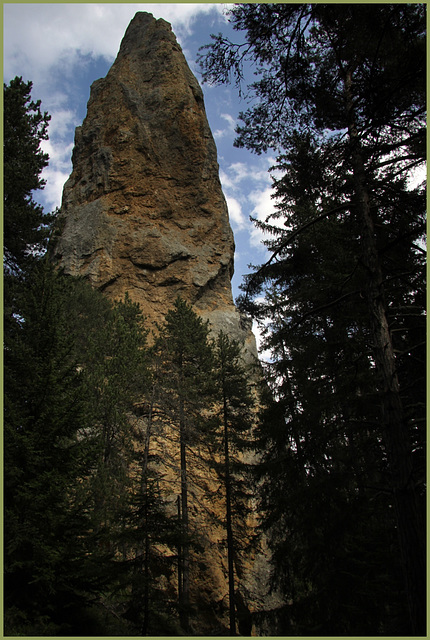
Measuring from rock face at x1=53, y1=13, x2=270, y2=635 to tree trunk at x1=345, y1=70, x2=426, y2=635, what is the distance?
20.9 metres

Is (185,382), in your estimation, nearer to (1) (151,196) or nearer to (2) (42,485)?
(2) (42,485)

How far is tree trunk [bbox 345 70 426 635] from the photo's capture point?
14.2ft

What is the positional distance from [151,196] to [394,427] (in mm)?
29803

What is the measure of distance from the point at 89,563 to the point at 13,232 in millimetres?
9407

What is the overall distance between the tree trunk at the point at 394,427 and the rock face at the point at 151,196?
68.7 feet

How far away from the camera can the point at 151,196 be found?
3162cm

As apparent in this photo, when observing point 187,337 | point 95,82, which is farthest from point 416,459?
point 95,82

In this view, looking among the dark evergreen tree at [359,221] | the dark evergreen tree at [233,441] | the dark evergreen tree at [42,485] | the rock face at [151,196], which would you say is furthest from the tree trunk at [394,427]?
the rock face at [151,196]

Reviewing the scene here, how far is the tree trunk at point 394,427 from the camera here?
14.2ft

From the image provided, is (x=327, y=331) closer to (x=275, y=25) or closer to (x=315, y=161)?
(x=315, y=161)

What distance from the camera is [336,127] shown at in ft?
22.5

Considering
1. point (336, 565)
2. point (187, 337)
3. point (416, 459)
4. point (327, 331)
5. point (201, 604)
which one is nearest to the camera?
point (416, 459)

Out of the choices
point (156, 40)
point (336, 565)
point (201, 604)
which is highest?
point (156, 40)

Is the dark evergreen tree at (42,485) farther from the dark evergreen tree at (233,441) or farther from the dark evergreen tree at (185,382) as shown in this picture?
the dark evergreen tree at (233,441)
